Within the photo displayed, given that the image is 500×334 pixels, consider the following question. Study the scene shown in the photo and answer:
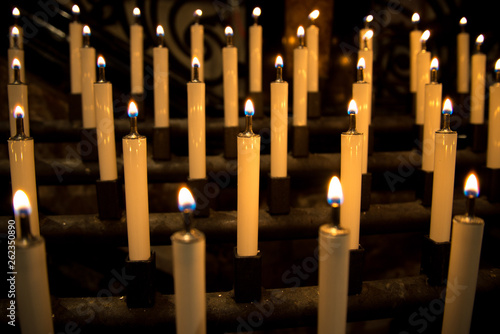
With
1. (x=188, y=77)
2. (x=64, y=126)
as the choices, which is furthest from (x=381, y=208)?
(x=188, y=77)

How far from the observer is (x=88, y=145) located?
118 centimetres

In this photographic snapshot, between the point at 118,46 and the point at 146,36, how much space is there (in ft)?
1.09

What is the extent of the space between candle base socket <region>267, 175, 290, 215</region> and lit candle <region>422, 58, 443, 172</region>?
16.4 inches

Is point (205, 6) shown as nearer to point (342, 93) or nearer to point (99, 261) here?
point (342, 93)

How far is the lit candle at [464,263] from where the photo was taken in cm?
62

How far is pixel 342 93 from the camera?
1.66 m

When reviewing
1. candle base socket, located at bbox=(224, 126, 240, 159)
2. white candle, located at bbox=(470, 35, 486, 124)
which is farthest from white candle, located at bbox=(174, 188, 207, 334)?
white candle, located at bbox=(470, 35, 486, 124)

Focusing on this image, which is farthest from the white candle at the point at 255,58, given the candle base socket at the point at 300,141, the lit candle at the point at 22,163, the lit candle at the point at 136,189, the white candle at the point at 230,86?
the lit candle at the point at 22,163

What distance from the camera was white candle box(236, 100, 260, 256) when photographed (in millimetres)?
777

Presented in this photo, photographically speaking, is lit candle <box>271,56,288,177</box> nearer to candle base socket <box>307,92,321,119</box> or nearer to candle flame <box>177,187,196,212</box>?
candle base socket <box>307,92,321,119</box>

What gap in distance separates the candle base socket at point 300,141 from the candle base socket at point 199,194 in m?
0.32

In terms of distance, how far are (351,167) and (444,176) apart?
213 mm

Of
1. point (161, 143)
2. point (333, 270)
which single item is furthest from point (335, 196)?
point (161, 143)

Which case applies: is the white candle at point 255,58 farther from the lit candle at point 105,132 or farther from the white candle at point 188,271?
the white candle at point 188,271
